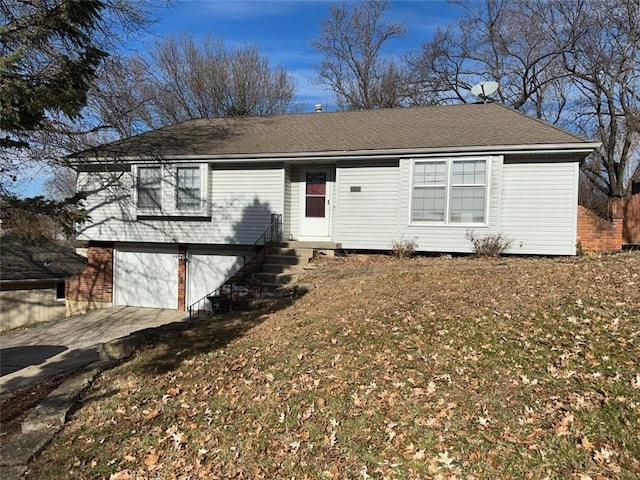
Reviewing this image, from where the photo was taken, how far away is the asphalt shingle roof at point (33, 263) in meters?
20.5

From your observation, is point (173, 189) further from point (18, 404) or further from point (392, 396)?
point (392, 396)

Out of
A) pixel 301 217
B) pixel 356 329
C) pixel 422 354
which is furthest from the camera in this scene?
pixel 301 217

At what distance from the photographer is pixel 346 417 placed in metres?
3.96

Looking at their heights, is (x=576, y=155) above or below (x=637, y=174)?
below

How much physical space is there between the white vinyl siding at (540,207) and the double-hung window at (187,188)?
8.64 m

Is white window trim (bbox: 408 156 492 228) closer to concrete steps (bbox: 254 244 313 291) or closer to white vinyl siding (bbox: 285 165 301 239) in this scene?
concrete steps (bbox: 254 244 313 291)

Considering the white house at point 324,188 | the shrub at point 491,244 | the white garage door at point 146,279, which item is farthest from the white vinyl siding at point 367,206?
the white garage door at point 146,279

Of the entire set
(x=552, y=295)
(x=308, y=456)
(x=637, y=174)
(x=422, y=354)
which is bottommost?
(x=308, y=456)

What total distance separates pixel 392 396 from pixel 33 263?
23.0m

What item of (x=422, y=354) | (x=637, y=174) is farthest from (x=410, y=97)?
(x=422, y=354)

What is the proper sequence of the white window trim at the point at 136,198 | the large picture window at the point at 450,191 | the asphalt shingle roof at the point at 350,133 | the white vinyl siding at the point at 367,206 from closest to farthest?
the large picture window at the point at 450,191 → the asphalt shingle roof at the point at 350,133 → the white vinyl siding at the point at 367,206 → the white window trim at the point at 136,198

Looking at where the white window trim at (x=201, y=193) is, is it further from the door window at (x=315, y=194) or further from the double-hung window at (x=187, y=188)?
the door window at (x=315, y=194)

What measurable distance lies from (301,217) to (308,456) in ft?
32.4

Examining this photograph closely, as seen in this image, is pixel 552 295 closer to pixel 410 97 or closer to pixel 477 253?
pixel 477 253
